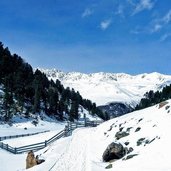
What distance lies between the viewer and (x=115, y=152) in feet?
94.1

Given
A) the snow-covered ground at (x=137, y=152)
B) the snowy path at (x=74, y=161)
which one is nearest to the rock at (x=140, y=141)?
the snow-covered ground at (x=137, y=152)

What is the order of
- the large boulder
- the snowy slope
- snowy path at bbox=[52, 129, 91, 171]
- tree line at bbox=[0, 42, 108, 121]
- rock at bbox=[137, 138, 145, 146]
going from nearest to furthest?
the snowy slope, snowy path at bbox=[52, 129, 91, 171], the large boulder, rock at bbox=[137, 138, 145, 146], tree line at bbox=[0, 42, 108, 121]

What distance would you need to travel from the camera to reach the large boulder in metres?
28.6

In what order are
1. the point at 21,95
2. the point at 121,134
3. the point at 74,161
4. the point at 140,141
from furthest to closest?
the point at 21,95 → the point at 121,134 → the point at 74,161 → the point at 140,141

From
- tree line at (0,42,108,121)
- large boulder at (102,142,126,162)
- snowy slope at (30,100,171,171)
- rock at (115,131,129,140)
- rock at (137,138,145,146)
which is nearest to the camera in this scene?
snowy slope at (30,100,171,171)

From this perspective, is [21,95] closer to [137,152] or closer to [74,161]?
[74,161]

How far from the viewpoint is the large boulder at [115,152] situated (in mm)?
28600

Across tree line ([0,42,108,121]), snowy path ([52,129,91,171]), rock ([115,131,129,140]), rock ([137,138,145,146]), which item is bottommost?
snowy path ([52,129,91,171])

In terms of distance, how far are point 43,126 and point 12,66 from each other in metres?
33.4

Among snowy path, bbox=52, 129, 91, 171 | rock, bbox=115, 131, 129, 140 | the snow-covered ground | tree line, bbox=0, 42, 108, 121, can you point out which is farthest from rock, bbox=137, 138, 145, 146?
tree line, bbox=0, 42, 108, 121

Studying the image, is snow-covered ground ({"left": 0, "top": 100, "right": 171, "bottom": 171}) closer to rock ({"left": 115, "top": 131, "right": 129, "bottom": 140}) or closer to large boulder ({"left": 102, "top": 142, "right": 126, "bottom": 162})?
rock ({"left": 115, "top": 131, "right": 129, "bottom": 140})

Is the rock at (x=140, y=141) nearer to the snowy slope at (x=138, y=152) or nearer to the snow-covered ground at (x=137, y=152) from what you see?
the snow-covered ground at (x=137, y=152)

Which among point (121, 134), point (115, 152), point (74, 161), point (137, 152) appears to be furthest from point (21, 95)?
point (137, 152)

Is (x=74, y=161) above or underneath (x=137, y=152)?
underneath
